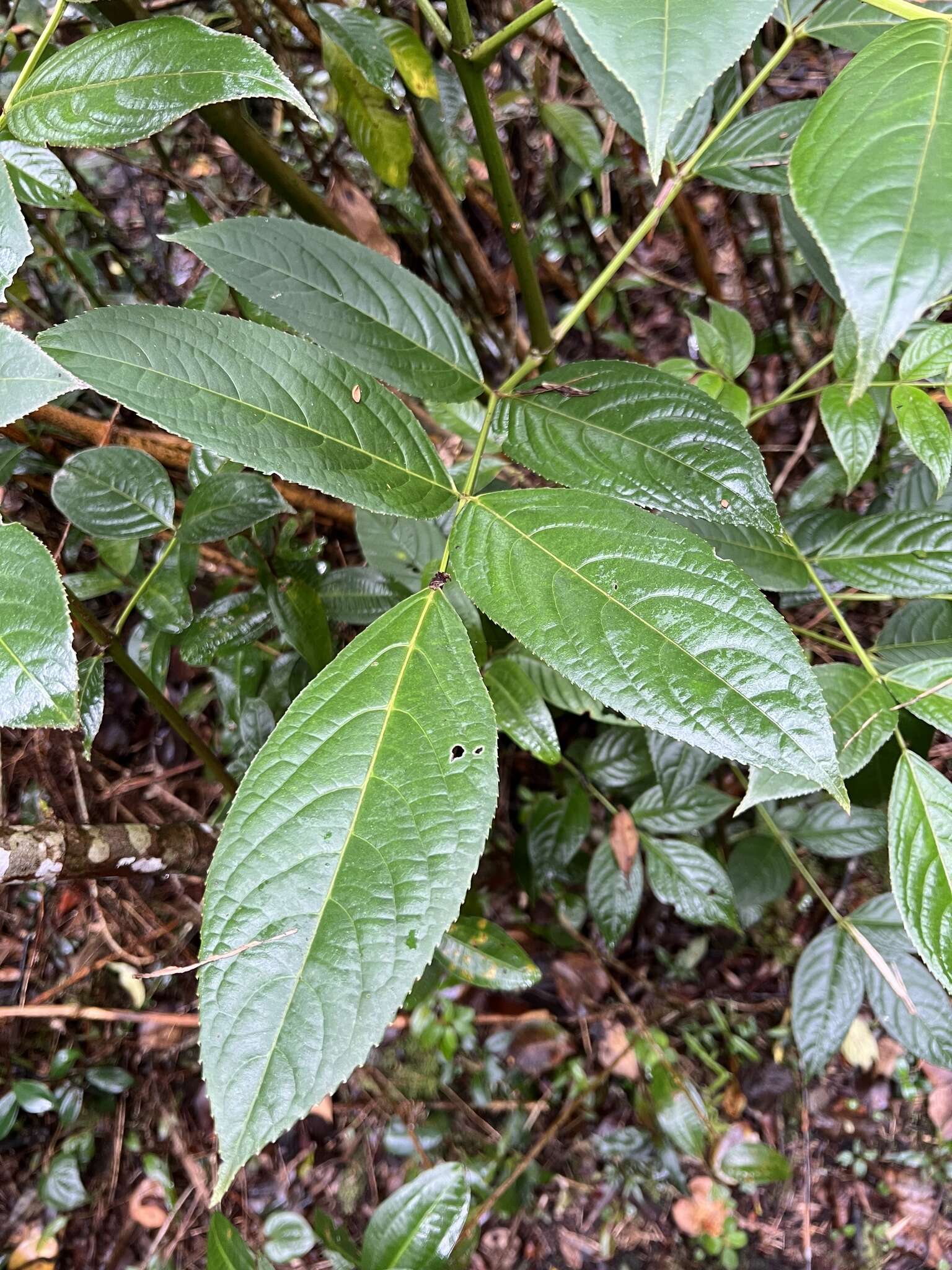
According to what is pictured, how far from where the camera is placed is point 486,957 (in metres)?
1.19

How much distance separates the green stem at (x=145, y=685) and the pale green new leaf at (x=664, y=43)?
74 centimetres

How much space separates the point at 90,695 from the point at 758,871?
1221mm

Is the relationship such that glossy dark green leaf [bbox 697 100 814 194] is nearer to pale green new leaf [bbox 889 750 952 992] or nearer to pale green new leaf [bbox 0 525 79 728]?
pale green new leaf [bbox 889 750 952 992]

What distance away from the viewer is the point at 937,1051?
1.22 meters

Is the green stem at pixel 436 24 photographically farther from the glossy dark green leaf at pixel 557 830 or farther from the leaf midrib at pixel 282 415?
the glossy dark green leaf at pixel 557 830

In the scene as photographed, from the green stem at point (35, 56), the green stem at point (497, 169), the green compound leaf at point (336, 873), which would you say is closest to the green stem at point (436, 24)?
the green stem at point (497, 169)

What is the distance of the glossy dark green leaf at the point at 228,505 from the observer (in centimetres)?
96

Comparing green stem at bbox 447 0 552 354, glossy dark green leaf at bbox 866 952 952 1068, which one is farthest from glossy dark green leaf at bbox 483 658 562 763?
glossy dark green leaf at bbox 866 952 952 1068

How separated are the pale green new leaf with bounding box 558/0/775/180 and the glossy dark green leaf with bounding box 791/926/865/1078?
131cm

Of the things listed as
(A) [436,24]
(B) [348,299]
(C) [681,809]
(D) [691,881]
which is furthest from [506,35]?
(D) [691,881]

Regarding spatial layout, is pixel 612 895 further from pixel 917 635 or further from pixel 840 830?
pixel 917 635

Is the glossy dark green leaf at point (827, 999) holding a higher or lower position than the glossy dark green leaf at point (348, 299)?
lower

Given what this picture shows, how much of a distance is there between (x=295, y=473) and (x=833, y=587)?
994 mm

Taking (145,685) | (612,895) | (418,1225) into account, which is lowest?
(418,1225)
